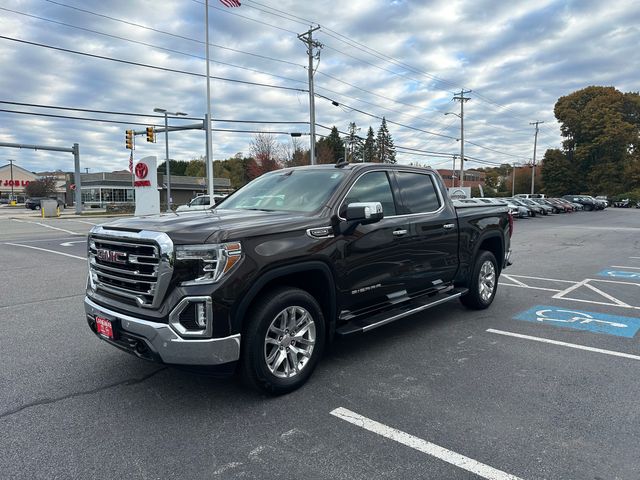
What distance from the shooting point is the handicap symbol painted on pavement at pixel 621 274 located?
9594 mm

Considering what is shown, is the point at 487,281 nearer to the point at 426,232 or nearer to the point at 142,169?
the point at 426,232

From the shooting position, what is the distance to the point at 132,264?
3.52 m

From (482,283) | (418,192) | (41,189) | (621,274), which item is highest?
(41,189)

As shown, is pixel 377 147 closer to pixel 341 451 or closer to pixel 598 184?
pixel 598 184

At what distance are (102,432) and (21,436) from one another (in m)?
0.53

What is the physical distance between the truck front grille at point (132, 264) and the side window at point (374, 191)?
6.04 ft

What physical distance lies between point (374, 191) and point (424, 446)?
262cm

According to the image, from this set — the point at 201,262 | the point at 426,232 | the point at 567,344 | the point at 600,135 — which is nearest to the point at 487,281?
the point at 567,344

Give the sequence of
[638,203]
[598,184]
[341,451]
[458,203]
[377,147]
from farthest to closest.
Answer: [377,147] < [598,184] < [638,203] < [458,203] < [341,451]

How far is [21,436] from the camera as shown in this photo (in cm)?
311

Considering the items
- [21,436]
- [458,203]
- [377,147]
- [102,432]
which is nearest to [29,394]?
[21,436]

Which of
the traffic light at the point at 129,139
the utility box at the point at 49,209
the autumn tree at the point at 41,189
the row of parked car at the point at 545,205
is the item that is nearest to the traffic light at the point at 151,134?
the traffic light at the point at 129,139

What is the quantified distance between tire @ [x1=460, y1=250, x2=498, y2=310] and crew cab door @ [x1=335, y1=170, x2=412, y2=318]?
1.75 meters

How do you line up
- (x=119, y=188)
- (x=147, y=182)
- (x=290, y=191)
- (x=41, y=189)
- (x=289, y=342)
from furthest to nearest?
(x=41, y=189)
(x=119, y=188)
(x=147, y=182)
(x=290, y=191)
(x=289, y=342)
